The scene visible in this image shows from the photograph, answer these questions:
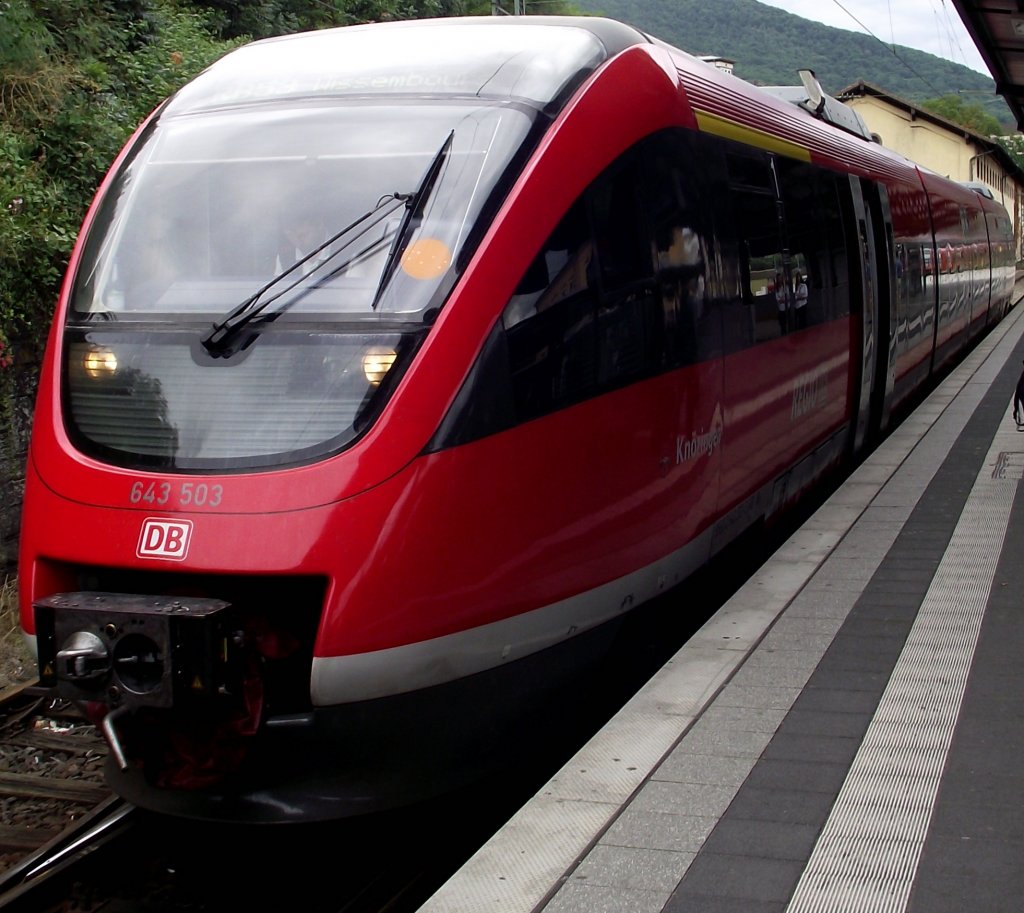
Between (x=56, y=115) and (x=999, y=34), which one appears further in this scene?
(x=999, y=34)

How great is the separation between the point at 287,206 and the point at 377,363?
952 mm

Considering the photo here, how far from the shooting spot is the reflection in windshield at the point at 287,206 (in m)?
4.59

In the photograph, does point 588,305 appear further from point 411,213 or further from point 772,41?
point 772,41

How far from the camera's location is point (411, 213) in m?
4.66

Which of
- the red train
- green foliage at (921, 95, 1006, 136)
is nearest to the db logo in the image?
the red train

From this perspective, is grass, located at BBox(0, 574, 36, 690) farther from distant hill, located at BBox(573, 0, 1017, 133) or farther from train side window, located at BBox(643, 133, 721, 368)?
distant hill, located at BBox(573, 0, 1017, 133)

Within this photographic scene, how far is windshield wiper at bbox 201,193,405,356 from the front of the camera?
14.8 feet

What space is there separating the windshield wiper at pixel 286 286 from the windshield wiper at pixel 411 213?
4 cm

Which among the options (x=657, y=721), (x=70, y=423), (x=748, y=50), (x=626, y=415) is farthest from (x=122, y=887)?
(x=748, y=50)

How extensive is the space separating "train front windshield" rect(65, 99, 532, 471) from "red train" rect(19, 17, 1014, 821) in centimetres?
1

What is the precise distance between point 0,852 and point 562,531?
2427mm

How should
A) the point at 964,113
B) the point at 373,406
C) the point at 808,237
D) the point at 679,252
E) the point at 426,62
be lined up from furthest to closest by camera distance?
1. the point at 964,113
2. the point at 808,237
3. the point at 679,252
4. the point at 426,62
5. the point at 373,406

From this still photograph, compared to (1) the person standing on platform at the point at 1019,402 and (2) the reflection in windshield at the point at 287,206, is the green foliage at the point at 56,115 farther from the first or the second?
(1) the person standing on platform at the point at 1019,402

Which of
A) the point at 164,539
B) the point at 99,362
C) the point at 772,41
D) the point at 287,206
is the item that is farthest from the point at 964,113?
the point at 164,539
